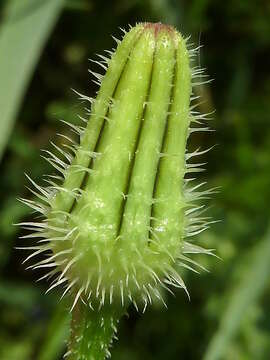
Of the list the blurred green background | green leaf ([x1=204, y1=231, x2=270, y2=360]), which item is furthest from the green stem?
the blurred green background

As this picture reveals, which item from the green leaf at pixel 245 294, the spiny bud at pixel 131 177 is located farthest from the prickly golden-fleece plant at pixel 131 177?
the green leaf at pixel 245 294

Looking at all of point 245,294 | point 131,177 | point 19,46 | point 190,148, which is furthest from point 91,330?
point 190,148

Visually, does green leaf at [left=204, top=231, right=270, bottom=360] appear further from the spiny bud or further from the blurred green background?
the spiny bud

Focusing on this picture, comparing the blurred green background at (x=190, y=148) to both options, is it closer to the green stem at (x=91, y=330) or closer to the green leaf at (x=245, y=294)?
the green leaf at (x=245, y=294)

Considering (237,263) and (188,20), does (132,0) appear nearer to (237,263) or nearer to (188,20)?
(188,20)

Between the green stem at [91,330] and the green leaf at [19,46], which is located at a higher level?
the green leaf at [19,46]

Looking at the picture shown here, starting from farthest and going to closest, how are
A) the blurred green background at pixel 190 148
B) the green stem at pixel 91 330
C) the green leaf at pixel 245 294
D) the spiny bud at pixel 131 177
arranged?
1. the blurred green background at pixel 190 148
2. the green leaf at pixel 245 294
3. the green stem at pixel 91 330
4. the spiny bud at pixel 131 177
